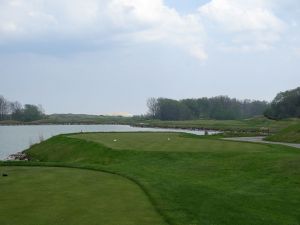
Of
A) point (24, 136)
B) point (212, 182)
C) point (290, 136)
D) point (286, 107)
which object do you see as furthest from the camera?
point (286, 107)

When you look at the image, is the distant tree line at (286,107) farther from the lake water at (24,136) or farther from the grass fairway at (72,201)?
the grass fairway at (72,201)

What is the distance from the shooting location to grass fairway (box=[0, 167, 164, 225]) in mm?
10180

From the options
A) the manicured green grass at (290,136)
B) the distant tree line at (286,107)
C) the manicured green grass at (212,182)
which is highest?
the distant tree line at (286,107)

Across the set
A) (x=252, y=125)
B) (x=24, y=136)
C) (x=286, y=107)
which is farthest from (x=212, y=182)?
(x=286, y=107)

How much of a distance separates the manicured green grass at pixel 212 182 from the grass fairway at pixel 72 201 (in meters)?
0.70

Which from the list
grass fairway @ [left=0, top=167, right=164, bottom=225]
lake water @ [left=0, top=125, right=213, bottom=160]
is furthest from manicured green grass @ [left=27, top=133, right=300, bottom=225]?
lake water @ [left=0, top=125, right=213, bottom=160]

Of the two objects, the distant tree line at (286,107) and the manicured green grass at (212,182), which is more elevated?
the distant tree line at (286,107)

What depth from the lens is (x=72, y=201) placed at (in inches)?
477

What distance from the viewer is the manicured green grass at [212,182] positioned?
12.0 meters

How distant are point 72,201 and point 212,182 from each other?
8823mm

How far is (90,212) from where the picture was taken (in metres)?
10.8

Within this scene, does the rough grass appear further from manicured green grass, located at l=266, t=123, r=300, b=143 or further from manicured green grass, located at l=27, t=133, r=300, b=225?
manicured green grass, located at l=27, t=133, r=300, b=225

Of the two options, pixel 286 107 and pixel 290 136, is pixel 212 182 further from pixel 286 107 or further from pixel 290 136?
pixel 286 107

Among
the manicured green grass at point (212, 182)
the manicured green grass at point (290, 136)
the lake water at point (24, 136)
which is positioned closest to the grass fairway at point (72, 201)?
the manicured green grass at point (212, 182)
